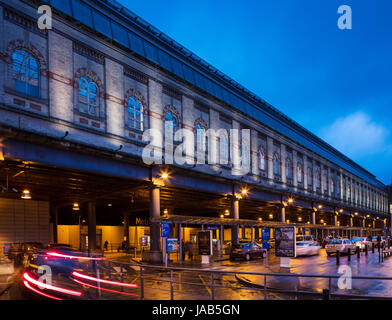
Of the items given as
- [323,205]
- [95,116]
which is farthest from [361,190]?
[95,116]

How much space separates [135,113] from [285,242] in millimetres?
14771

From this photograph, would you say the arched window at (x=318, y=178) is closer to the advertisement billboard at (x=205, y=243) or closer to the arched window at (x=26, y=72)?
the advertisement billboard at (x=205, y=243)

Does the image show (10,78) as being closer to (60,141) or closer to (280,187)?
(60,141)

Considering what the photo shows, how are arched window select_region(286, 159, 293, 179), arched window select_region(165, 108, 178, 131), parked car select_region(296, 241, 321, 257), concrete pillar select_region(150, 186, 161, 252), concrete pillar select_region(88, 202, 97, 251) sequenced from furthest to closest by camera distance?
arched window select_region(286, 159, 293, 179) < concrete pillar select_region(88, 202, 97, 251) < parked car select_region(296, 241, 321, 257) < arched window select_region(165, 108, 178, 131) < concrete pillar select_region(150, 186, 161, 252)

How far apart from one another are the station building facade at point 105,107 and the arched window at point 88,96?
0.07 meters

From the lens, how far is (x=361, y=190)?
9275cm

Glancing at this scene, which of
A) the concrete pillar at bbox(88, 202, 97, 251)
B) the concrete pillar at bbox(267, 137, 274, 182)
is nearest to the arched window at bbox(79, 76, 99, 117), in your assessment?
the concrete pillar at bbox(88, 202, 97, 251)

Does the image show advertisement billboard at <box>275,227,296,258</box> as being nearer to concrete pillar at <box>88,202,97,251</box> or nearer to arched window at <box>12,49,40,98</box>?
arched window at <box>12,49,40,98</box>

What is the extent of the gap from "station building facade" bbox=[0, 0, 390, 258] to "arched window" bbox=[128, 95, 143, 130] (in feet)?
0.29

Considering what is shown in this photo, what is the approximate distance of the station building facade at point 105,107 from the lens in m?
20.3

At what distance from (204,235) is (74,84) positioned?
14082 mm

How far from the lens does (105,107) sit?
25.2m

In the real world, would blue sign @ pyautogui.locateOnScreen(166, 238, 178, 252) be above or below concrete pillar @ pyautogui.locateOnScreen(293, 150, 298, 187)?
below

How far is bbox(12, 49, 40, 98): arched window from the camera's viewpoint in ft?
65.9
